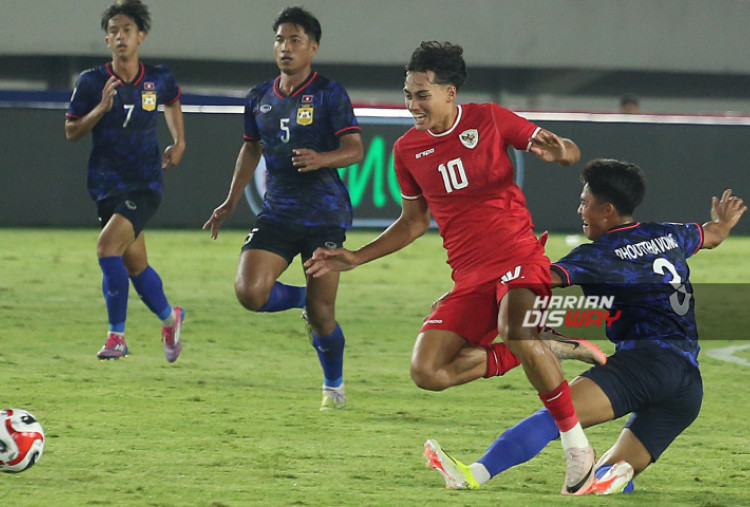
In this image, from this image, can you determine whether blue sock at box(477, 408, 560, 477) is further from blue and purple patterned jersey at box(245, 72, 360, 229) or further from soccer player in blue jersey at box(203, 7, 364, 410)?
blue and purple patterned jersey at box(245, 72, 360, 229)

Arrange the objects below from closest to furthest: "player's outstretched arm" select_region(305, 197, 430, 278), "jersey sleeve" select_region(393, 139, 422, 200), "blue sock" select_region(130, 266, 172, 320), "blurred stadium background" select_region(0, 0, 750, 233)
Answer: "player's outstretched arm" select_region(305, 197, 430, 278)
"jersey sleeve" select_region(393, 139, 422, 200)
"blue sock" select_region(130, 266, 172, 320)
"blurred stadium background" select_region(0, 0, 750, 233)

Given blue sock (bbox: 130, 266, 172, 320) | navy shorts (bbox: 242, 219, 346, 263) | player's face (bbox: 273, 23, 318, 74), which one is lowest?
blue sock (bbox: 130, 266, 172, 320)

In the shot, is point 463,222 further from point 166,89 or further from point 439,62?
point 166,89

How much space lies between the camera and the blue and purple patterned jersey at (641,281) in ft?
15.2

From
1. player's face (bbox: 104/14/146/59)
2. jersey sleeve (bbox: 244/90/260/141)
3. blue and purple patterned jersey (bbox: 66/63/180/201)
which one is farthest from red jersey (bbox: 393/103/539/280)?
player's face (bbox: 104/14/146/59)

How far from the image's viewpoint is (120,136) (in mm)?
7879

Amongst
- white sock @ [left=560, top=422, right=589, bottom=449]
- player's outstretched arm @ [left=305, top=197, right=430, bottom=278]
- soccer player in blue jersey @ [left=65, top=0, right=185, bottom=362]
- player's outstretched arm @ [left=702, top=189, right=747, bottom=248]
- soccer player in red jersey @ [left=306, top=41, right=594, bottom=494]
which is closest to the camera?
white sock @ [left=560, top=422, right=589, bottom=449]

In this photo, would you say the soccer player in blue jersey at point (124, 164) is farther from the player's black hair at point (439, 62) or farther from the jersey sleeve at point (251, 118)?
the player's black hair at point (439, 62)

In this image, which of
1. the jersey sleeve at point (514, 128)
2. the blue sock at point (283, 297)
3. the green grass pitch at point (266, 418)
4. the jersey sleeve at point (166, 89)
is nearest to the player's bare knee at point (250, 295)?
the blue sock at point (283, 297)

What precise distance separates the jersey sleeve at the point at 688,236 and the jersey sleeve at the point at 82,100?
14.1ft

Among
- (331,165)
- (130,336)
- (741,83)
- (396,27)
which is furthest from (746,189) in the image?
(331,165)

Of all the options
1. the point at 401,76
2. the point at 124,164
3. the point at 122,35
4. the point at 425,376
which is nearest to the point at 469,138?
the point at 425,376

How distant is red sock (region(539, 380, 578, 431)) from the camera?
14.5ft

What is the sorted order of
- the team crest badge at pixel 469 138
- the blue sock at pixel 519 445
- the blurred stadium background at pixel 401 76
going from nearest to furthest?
the blue sock at pixel 519 445, the team crest badge at pixel 469 138, the blurred stadium background at pixel 401 76
